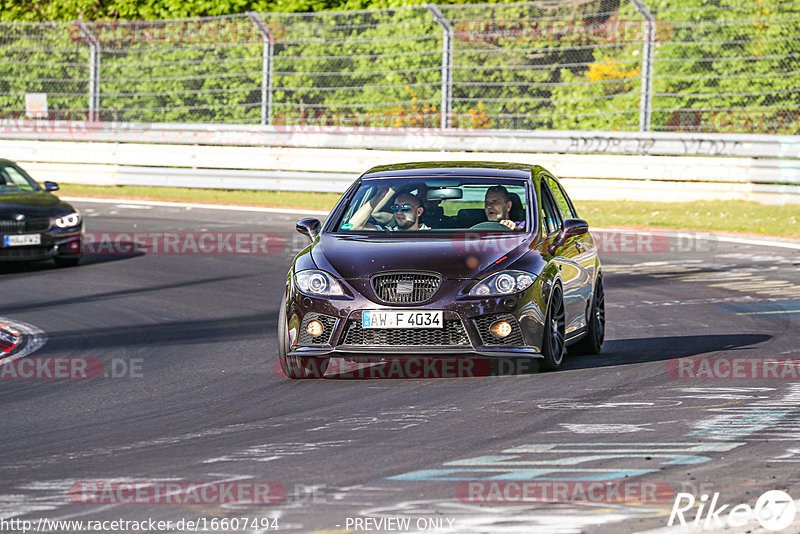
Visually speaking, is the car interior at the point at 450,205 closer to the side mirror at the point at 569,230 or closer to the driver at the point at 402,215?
the driver at the point at 402,215

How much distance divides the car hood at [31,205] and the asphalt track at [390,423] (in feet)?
10.9

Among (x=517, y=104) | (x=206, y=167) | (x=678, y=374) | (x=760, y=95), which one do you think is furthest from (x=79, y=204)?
(x=678, y=374)

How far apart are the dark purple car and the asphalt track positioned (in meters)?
0.27

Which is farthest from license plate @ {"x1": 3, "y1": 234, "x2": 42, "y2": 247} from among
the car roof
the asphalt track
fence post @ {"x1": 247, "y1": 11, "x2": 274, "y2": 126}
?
fence post @ {"x1": 247, "y1": 11, "x2": 274, "y2": 126}

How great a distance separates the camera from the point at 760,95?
81.4 ft

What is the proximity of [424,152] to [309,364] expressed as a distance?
55.3 feet

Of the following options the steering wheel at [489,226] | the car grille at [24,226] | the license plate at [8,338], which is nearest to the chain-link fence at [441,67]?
the car grille at [24,226]

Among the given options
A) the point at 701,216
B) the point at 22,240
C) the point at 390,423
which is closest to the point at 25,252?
the point at 22,240

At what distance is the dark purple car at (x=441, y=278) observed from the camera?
382 inches

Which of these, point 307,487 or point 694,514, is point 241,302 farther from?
point 694,514

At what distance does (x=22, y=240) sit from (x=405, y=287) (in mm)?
9133

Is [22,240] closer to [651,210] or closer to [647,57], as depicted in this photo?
[651,210]

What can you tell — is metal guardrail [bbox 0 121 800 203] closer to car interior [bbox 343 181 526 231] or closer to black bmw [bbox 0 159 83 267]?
black bmw [bbox 0 159 83 267]

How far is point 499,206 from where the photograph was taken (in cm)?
1098
